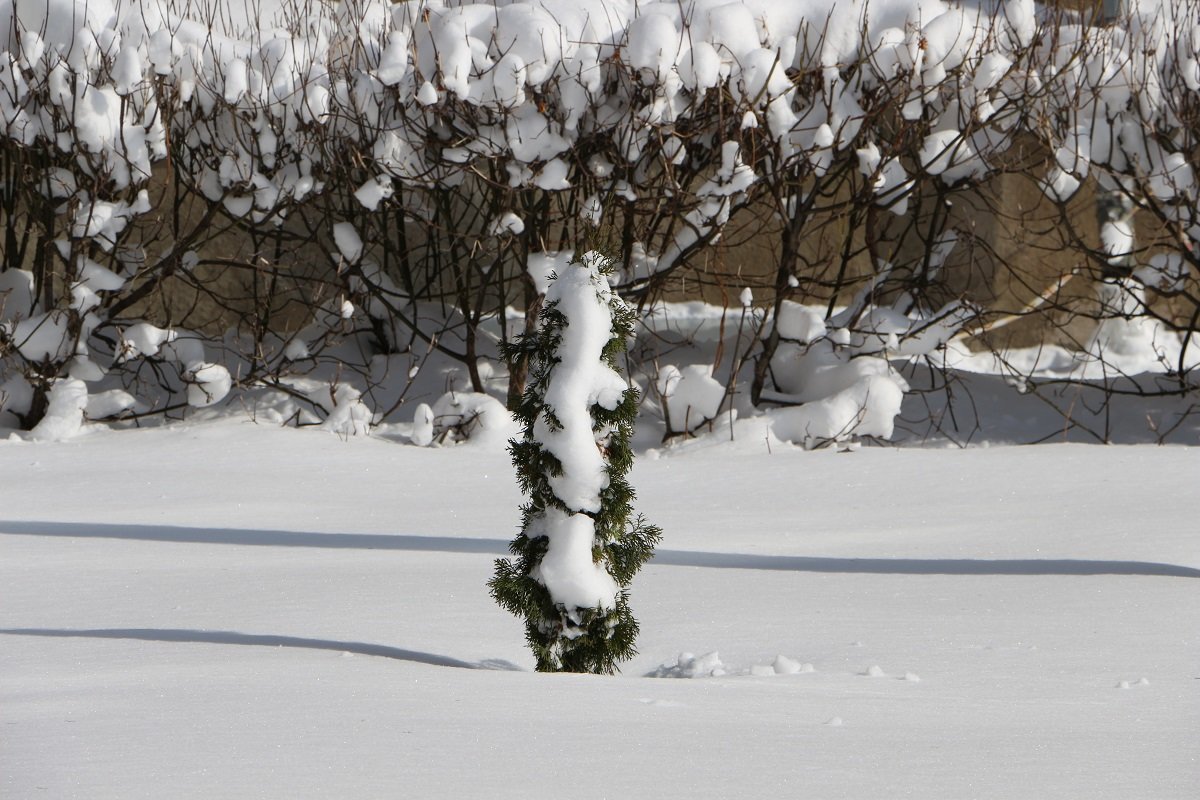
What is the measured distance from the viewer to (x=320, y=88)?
718 cm

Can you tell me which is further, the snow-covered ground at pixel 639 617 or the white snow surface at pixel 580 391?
the white snow surface at pixel 580 391

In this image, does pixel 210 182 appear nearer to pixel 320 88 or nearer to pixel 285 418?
pixel 320 88

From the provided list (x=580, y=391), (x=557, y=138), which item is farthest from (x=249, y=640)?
(x=557, y=138)

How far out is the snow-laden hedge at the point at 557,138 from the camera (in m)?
7.11

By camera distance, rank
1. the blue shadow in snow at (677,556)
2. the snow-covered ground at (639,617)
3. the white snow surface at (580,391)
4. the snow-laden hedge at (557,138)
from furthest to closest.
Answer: the snow-laden hedge at (557,138)
the blue shadow in snow at (677,556)
the white snow surface at (580,391)
the snow-covered ground at (639,617)

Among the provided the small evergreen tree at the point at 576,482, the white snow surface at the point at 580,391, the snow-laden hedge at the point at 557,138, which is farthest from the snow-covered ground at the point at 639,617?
the snow-laden hedge at the point at 557,138

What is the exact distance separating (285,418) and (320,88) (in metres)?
1.91

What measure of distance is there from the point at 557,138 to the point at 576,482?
4016 mm

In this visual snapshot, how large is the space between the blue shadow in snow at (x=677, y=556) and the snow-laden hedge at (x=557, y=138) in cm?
237

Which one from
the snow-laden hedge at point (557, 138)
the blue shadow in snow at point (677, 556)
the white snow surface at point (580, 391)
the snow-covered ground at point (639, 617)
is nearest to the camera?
the snow-covered ground at point (639, 617)

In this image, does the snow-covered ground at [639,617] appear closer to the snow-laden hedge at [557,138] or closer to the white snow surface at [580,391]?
the white snow surface at [580,391]

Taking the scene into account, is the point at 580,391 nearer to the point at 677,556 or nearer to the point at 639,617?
the point at 639,617

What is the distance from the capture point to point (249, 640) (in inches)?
140

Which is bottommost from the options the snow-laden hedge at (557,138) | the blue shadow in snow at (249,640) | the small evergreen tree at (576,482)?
the blue shadow in snow at (249,640)
